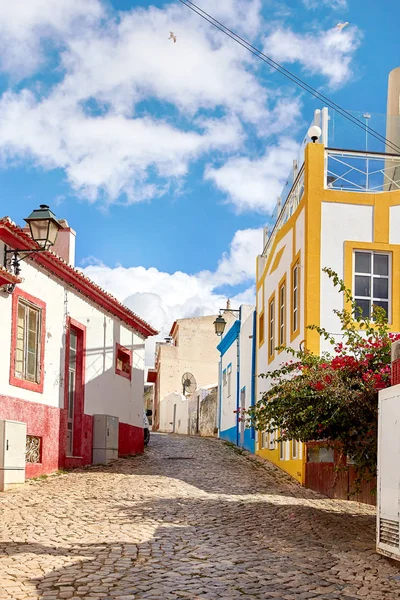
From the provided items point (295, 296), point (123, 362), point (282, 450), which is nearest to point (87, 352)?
point (123, 362)

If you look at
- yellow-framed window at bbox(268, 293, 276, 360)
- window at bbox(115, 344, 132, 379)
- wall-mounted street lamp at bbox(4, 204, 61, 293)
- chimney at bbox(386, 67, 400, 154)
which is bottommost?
window at bbox(115, 344, 132, 379)

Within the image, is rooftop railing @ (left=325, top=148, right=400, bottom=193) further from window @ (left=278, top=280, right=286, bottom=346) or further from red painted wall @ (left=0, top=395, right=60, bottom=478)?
red painted wall @ (left=0, top=395, right=60, bottom=478)

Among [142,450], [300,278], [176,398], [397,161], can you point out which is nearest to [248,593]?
[300,278]

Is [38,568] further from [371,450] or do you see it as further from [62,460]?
[62,460]

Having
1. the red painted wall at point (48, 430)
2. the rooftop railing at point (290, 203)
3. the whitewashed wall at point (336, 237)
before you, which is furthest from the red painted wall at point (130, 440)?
the whitewashed wall at point (336, 237)

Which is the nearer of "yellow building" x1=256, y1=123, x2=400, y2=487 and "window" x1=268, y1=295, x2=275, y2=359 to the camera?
"yellow building" x1=256, y1=123, x2=400, y2=487

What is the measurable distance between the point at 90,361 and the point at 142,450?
4.52 meters

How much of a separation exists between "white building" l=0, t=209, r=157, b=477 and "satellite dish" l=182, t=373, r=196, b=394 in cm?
2390

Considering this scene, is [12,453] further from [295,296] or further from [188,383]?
[188,383]

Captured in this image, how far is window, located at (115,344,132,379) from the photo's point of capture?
20.1 meters

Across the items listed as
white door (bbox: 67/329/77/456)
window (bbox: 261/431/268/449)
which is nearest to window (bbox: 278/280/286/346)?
window (bbox: 261/431/268/449)

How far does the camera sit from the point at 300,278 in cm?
1551

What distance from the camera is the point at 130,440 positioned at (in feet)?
67.6

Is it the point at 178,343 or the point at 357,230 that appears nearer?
the point at 357,230
